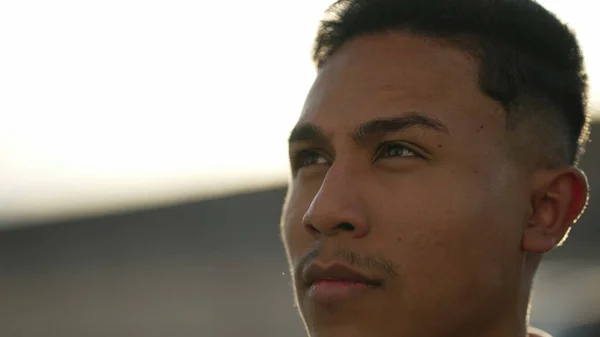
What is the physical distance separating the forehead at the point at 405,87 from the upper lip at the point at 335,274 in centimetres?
17

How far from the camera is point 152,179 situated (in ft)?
8.88

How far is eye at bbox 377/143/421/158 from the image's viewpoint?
0.90 meters

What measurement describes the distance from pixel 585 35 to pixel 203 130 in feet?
3.45

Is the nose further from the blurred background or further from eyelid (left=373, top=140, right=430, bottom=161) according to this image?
the blurred background

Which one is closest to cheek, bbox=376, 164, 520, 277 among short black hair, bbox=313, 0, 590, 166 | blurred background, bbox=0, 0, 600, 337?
short black hair, bbox=313, 0, 590, 166

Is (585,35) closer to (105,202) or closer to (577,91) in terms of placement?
(577,91)

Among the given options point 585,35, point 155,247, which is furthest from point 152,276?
point 585,35

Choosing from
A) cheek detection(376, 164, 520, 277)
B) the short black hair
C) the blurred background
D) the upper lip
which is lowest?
the upper lip

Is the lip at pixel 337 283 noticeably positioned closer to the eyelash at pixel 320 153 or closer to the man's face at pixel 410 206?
the man's face at pixel 410 206

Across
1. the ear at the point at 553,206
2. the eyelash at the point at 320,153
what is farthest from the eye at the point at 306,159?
the ear at the point at 553,206

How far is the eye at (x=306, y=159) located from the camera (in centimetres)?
100

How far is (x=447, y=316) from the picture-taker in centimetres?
86

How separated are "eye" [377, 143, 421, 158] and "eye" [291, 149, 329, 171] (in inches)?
3.9

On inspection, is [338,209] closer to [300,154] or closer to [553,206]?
[300,154]
